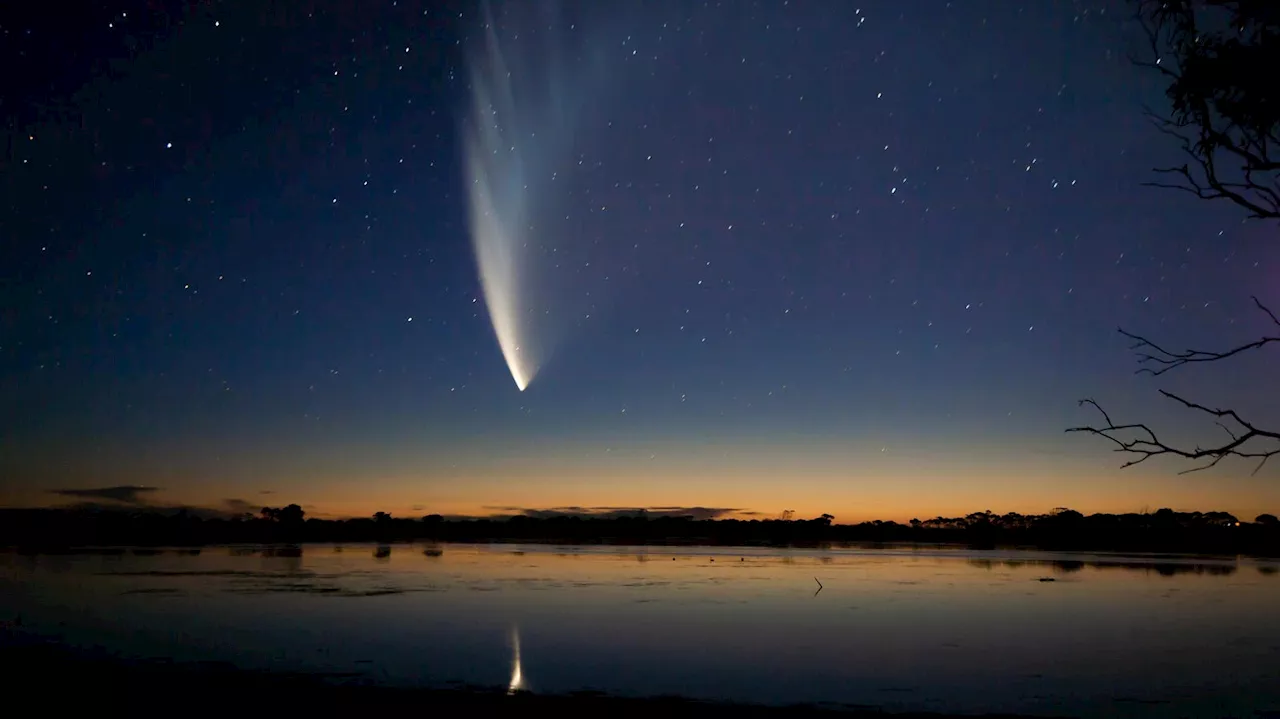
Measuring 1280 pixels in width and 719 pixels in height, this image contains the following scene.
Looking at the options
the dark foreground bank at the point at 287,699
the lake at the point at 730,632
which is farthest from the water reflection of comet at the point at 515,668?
the dark foreground bank at the point at 287,699

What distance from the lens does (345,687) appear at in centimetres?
1945

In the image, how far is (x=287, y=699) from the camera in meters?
17.4

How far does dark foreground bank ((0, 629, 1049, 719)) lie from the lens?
16.4 metres

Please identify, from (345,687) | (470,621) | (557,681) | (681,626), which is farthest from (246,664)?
(681,626)

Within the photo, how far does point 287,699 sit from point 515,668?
7.35m

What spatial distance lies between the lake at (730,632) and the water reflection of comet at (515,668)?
0.18 metres

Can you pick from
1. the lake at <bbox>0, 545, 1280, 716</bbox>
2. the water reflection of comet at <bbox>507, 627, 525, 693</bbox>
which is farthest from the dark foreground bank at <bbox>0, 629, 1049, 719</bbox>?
the lake at <bbox>0, 545, 1280, 716</bbox>

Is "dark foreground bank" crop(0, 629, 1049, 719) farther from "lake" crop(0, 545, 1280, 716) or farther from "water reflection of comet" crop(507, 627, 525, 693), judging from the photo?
"lake" crop(0, 545, 1280, 716)

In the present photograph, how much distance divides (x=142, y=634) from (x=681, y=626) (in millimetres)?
16900

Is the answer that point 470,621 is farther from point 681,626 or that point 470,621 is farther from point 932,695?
point 932,695

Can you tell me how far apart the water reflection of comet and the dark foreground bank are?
1118 mm

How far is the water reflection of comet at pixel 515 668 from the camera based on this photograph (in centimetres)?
2083

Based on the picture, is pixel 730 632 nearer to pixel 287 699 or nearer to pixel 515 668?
pixel 515 668

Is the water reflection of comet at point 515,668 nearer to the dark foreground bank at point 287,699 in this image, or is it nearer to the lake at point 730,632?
the lake at point 730,632
